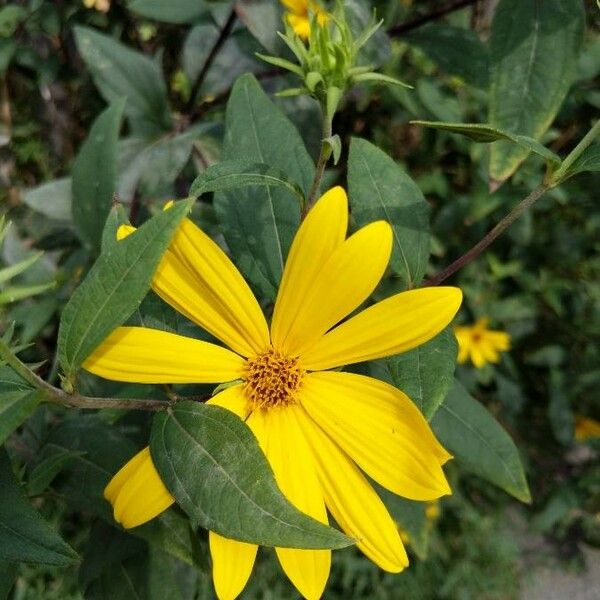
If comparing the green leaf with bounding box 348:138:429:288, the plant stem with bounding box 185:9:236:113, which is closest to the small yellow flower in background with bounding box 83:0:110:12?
the plant stem with bounding box 185:9:236:113

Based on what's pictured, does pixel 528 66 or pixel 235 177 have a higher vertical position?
pixel 235 177

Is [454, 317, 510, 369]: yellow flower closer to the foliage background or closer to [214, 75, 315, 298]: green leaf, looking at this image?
the foliage background

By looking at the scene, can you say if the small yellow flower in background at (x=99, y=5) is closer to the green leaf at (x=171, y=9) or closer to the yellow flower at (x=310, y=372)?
the green leaf at (x=171, y=9)

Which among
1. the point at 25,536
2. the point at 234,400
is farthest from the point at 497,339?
the point at 25,536

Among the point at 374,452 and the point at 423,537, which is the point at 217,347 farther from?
the point at 423,537

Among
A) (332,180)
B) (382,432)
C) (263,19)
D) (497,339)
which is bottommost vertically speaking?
(497,339)

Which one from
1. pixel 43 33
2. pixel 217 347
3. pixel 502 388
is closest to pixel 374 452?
pixel 217 347

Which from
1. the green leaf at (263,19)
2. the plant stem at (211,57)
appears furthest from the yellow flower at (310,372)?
the plant stem at (211,57)

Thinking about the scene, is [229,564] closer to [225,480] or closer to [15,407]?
[225,480]
